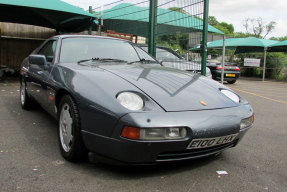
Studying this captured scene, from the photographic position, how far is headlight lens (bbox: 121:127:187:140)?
5.95 feet

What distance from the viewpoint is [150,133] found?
182cm

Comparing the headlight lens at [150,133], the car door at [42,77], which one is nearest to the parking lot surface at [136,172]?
the headlight lens at [150,133]

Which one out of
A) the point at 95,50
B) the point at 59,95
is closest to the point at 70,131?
the point at 59,95

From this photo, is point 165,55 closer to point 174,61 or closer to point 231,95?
point 174,61

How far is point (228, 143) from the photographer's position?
2.27m

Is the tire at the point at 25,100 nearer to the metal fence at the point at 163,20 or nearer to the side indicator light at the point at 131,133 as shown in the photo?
the side indicator light at the point at 131,133

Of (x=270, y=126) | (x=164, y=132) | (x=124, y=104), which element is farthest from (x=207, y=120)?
(x=270, y=126)

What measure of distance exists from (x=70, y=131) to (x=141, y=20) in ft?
17.3

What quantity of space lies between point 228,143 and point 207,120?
0.43 m

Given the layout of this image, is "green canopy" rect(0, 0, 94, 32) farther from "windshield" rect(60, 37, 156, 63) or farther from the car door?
"windshield" rect(60, 37, 156, 63)

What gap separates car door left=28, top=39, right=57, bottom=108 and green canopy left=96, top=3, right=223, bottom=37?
2.92 m

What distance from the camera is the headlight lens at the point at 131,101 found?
1.95 meters

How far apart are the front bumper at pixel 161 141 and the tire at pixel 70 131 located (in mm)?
125

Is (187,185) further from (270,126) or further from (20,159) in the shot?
(270,126)
